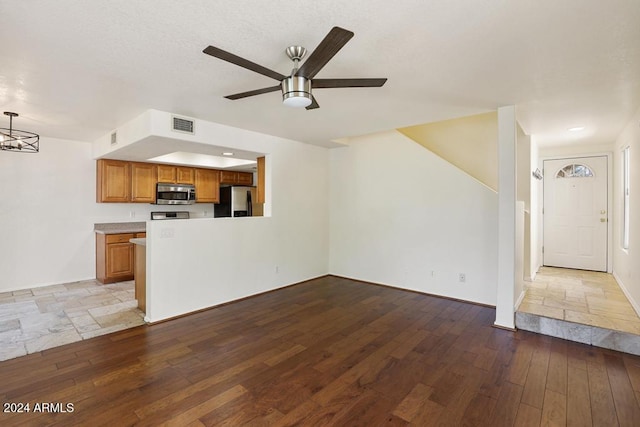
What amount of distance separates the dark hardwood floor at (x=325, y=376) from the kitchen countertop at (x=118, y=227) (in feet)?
8.53

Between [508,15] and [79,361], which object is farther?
[79,361]

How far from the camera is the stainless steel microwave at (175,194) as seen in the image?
611cm

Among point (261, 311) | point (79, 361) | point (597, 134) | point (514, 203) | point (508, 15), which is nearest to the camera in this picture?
point (508, 15)

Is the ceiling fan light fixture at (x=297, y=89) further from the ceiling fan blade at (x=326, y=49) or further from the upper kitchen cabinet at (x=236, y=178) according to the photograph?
the upper kitchen cabinet at (x=236, y=178)

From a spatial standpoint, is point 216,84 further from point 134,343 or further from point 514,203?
point 514,203

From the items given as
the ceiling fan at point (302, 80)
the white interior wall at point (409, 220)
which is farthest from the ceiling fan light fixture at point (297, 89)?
the white interior wall at point (409, 220)

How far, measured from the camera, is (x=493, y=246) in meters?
4.23

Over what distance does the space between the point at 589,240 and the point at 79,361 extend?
7.78 m

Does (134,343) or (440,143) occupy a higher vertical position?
(440,143)

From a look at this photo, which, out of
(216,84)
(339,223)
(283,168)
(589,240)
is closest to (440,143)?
(339,223)

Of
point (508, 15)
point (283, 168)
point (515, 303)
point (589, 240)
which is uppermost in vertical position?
point (508, 15)

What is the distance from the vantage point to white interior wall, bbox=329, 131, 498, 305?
4.36m

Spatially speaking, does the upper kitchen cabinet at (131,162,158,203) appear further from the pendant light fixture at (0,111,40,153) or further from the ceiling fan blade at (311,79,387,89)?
the ceiling fan blade at (311,79,387,89)

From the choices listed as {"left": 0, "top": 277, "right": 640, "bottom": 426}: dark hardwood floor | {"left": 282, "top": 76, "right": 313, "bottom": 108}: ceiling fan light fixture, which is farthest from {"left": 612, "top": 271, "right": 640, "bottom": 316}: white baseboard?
{"left": 282, "top": 76, "right": 313, "bottom": 108}: ceiling fan light fixture
